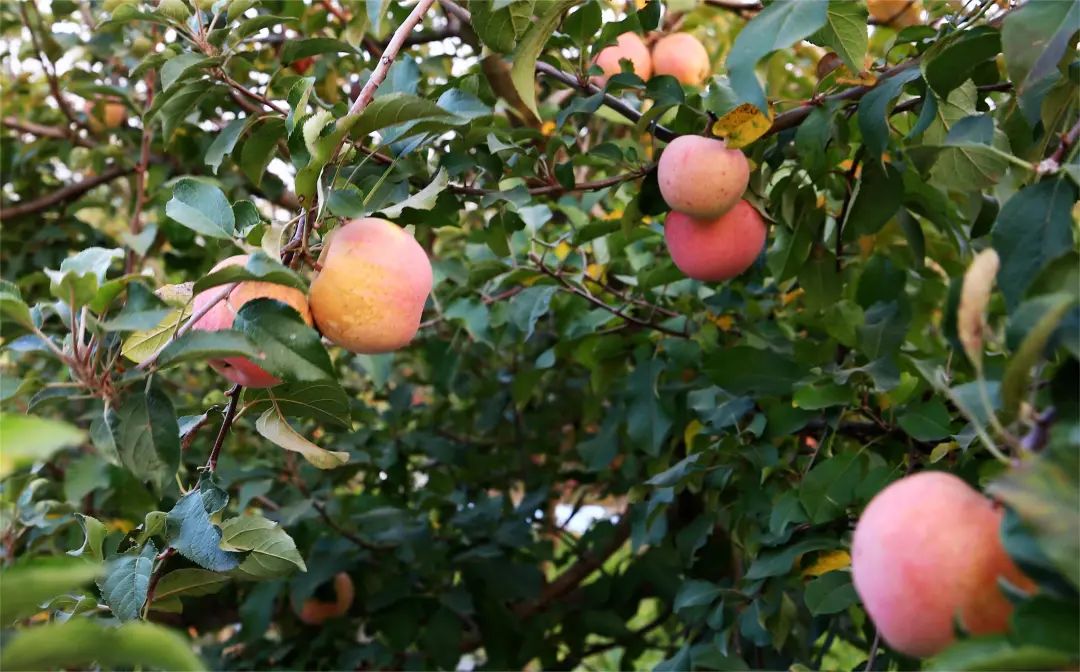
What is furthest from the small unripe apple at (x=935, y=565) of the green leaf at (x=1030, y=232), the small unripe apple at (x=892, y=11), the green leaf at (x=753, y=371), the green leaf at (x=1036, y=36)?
the small unripe apple at (x=892, y=11)

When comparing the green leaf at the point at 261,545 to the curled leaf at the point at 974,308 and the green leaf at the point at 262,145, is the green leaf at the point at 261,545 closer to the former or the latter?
the green leaf at the point at 262,145

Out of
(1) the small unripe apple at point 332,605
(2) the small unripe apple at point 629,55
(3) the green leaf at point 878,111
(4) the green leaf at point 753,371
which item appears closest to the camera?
(3) the green leaf at point 878,111

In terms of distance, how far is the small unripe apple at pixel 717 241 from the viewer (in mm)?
1156

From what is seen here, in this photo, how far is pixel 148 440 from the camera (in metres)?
0.72

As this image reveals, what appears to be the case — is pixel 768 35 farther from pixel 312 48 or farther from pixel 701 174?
pixel 312 48

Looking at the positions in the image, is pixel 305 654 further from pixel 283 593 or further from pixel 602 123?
pixel 602 123

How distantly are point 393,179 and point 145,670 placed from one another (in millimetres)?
515

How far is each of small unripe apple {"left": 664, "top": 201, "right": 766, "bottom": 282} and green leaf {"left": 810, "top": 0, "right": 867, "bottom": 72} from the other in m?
0.24

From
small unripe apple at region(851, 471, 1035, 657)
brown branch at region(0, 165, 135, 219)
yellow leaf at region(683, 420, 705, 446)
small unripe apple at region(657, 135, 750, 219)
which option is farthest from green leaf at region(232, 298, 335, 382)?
brown branch at region(0, 165, 135, 219)

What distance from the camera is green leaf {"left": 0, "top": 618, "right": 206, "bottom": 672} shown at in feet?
1.49

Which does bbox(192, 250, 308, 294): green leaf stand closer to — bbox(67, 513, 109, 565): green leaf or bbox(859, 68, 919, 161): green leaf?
bbox(67, 513, 109, 565): green leaf

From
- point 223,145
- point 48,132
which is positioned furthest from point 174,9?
point 48,132

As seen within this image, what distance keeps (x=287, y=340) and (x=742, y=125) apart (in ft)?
1.89

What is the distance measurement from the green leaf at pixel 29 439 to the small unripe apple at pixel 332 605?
1572mm
